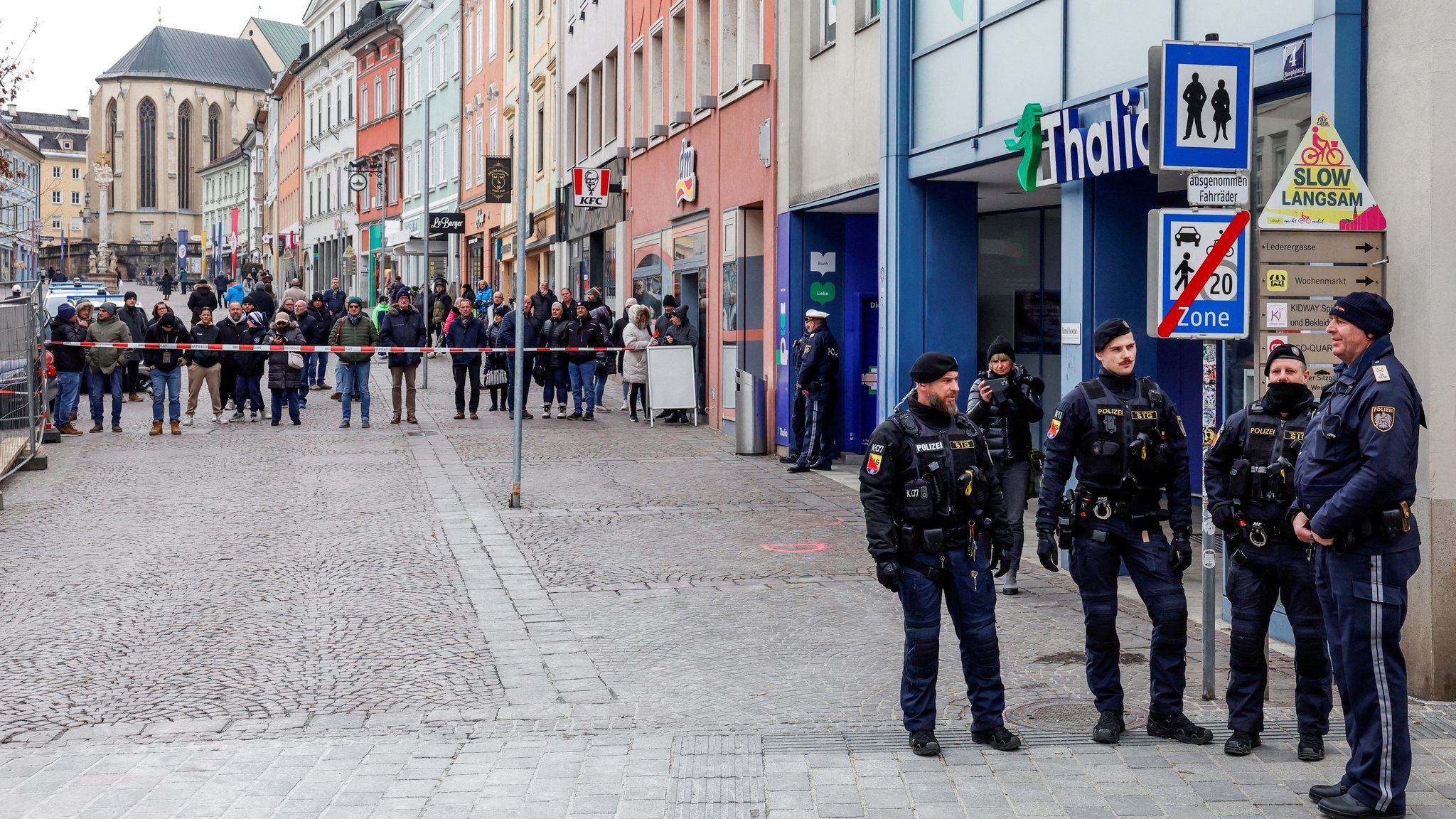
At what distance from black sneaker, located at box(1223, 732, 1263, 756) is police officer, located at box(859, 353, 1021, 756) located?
80 centimetres

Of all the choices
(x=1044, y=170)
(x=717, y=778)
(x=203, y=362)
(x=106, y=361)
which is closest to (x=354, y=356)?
(x=203, y=362)

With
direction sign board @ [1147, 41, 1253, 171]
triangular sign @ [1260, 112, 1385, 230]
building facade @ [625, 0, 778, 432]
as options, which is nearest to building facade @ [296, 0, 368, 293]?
building facade @ [625, 0, 778, 432]

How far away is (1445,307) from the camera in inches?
289

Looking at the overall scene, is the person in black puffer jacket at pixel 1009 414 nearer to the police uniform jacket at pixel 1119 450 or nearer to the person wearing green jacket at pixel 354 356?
the police uniform jacket at pixel 1119 450

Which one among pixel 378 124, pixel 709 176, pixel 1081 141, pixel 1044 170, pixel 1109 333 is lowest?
pixel 1109 333

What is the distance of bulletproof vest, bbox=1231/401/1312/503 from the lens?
6.40 metres

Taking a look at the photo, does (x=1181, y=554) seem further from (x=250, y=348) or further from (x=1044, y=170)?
(x=250, y=348)

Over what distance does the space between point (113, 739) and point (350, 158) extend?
6388 cm

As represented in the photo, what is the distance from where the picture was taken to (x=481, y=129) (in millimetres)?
47188

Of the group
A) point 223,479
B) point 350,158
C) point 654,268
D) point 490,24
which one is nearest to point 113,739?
point 223,479

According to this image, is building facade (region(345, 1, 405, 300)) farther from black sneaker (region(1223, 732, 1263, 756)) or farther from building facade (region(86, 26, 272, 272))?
building facade (region(86, 26, 272, 272))

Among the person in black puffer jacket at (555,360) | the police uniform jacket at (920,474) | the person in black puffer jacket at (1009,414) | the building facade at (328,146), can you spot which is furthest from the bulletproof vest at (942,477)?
the building facade at (328,146)

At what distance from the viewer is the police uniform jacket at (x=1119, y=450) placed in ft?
22.0

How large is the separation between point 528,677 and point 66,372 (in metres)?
15.0
